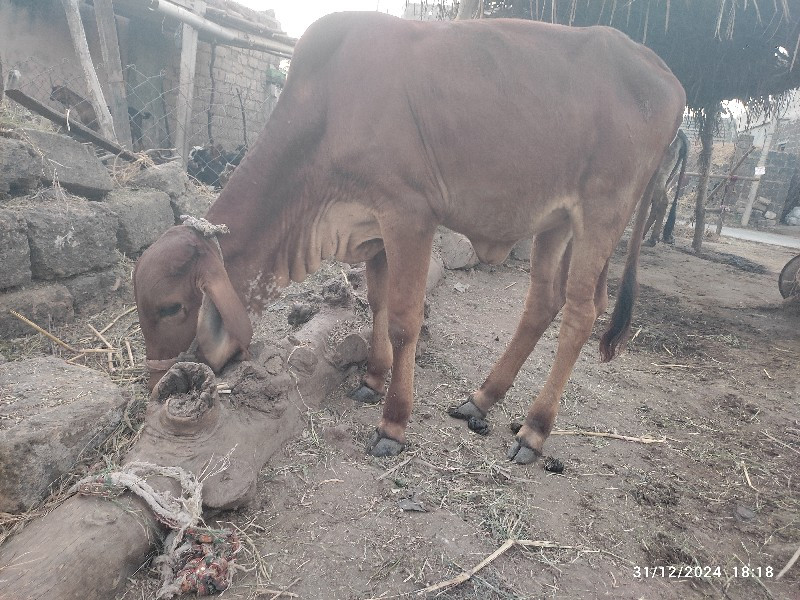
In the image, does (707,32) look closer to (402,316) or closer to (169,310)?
(402,316)

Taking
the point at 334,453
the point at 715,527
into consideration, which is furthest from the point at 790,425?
the point at 334,453

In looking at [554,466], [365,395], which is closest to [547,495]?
[554,466]

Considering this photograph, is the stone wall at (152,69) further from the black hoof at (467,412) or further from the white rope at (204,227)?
the black hoof at (467,412)

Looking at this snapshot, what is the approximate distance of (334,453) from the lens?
2375 millimetres

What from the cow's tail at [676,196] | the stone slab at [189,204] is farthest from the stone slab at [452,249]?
the cow's tail at [676,196]

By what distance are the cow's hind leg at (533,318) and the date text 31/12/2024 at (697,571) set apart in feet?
3.73

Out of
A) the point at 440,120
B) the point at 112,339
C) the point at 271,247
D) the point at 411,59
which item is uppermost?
the point at 411,59

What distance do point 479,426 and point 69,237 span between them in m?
3.03

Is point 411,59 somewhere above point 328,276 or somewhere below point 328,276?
above

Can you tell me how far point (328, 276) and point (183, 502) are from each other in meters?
3.31

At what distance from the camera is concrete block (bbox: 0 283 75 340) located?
120 inches

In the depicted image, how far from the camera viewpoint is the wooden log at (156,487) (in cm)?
141

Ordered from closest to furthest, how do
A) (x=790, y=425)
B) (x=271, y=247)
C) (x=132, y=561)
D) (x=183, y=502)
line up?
(x=132, y=561)
(x=183, y=502)
(x=271, y=247)
(x=790, y=425)

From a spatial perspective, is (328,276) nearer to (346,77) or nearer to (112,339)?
(112,339)
